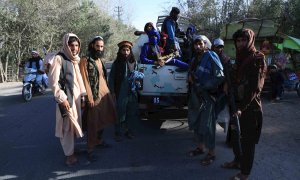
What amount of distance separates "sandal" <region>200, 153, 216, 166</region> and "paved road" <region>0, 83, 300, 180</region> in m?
0.07

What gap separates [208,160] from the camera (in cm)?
480

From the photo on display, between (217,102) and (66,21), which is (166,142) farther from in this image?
(66,21)

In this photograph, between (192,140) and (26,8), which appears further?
(26,8)

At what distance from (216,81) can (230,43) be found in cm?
810

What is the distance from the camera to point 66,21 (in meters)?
25.1

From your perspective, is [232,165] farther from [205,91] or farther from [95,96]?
[95,96]

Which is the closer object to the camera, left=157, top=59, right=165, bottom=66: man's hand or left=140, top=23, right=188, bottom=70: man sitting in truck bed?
left=157, top=59, right=165, bottom=66: man's hand

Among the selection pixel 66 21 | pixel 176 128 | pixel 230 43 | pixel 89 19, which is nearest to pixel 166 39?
pixel 176 128

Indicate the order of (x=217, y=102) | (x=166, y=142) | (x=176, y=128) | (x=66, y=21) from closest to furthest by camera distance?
(x=217, y=102) < (x=166, y=142) < (x=176, y=128) < (x=66, y=21)

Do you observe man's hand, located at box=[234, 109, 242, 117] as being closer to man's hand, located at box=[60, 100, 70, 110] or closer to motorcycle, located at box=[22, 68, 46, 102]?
man's hand, located at box=[60, 100, 70, 110]

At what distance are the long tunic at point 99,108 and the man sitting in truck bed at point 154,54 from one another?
1.23 metres

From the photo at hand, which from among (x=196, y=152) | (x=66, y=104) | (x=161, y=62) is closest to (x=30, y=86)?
(x=161, y=62)

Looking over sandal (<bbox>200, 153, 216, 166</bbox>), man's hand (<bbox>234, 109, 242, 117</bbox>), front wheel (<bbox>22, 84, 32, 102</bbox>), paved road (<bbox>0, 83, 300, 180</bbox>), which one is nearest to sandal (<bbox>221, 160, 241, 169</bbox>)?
paved road (<bbox>0, 83, 300, 180</bbox>)

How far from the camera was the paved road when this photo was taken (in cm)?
446
